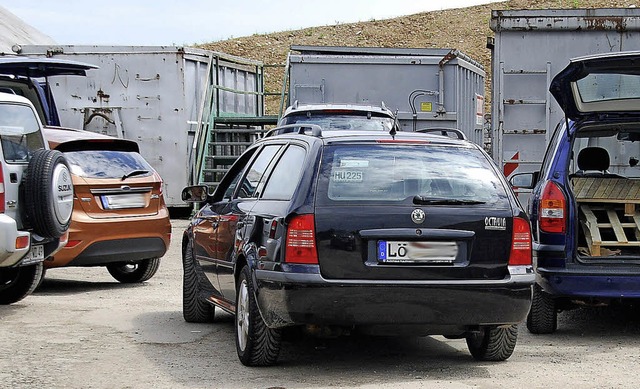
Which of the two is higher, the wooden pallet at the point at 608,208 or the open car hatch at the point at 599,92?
the open car hatch at the point at 599,92

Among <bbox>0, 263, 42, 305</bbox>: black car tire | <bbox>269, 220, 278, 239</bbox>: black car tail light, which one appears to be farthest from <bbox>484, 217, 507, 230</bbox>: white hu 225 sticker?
<bbox>0, 263, 42, 305</bbox>: black car tire

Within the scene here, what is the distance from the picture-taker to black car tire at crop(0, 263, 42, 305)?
10852mm

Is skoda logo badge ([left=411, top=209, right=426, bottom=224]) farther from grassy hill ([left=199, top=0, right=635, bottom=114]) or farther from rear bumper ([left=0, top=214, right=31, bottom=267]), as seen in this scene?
grassy hill ([left=199, top=0, right=635, bottom=114])

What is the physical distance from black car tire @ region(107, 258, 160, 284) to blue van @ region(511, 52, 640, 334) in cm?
438

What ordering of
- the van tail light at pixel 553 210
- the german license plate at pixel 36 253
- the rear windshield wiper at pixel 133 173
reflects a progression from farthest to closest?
the rear windshield wiper at pixel 133 173, the german license plate at pixel 36 253, the van tail light at pixel 553 210

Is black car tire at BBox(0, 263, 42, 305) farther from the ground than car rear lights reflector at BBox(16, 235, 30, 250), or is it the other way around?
car rear lights reflector at BBox(16, 235, 30, 250)

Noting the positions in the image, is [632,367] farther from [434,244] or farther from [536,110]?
[536,110]

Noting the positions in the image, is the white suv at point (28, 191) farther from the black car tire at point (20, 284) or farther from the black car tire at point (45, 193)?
the black car tire at point (20, 284)

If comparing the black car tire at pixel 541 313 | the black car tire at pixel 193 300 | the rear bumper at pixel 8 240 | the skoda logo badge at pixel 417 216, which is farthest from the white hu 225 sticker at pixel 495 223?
the rear bumper at pixel 8 240

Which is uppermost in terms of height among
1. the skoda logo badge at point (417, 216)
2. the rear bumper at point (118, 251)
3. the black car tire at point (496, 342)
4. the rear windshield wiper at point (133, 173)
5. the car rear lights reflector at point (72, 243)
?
the rear windshield wiper at point (133, 173)

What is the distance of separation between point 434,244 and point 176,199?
14.8 m

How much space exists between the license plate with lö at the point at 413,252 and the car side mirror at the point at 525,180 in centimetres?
280

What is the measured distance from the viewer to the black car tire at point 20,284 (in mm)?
10852

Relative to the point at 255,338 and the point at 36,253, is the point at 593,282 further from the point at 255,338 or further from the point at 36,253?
the point at 36,253
